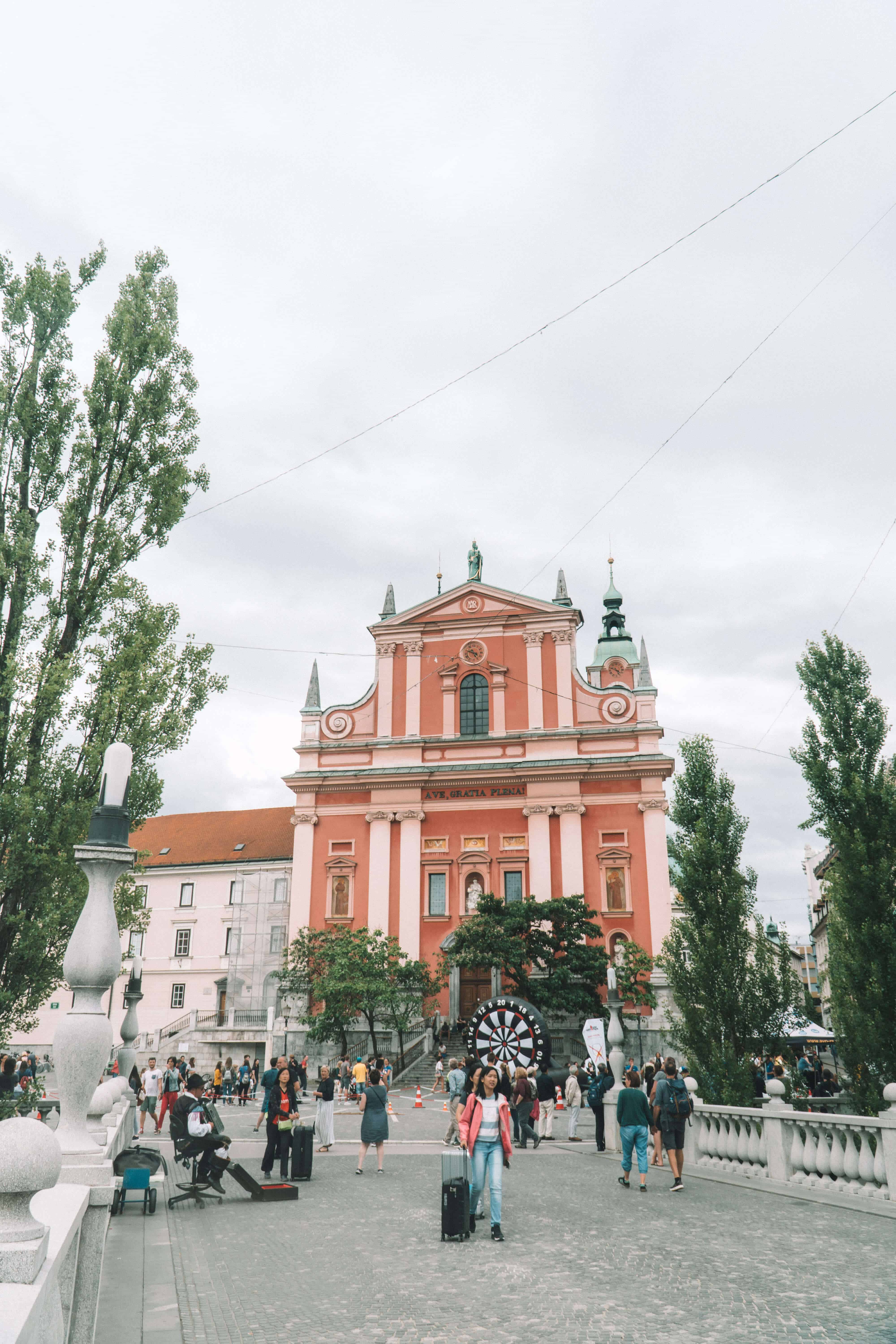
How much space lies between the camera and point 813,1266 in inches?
318

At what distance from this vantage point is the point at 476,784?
41375 mm

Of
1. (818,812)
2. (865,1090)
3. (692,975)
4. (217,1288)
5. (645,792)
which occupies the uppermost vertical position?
(645,792)

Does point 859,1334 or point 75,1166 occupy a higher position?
point 75,1166

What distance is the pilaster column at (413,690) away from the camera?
141 ft

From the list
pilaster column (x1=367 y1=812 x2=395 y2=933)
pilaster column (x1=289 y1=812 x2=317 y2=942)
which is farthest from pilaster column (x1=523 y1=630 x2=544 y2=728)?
pilaster column (x1=289 y1=812 x2=317 y2=942)

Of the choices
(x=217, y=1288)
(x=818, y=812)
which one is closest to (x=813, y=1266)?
(x=217, y=1288)

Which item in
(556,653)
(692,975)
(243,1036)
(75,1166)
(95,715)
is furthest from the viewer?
(556,653)

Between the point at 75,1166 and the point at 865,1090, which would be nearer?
the point at 75,1166

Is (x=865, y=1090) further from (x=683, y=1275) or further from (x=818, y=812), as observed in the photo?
(x=683, y=1275)

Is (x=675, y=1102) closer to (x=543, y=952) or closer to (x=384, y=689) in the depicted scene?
(x=543, y=952)

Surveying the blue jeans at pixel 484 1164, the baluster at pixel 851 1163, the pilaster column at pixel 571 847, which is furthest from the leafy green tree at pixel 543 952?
the blue jeans at pixel 484 1164

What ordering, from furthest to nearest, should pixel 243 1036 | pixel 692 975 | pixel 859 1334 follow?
pixel 243 1036, pixel 692 975, pixel 859 1334

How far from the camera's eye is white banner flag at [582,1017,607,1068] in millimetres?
22703

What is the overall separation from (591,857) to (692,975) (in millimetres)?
23005
